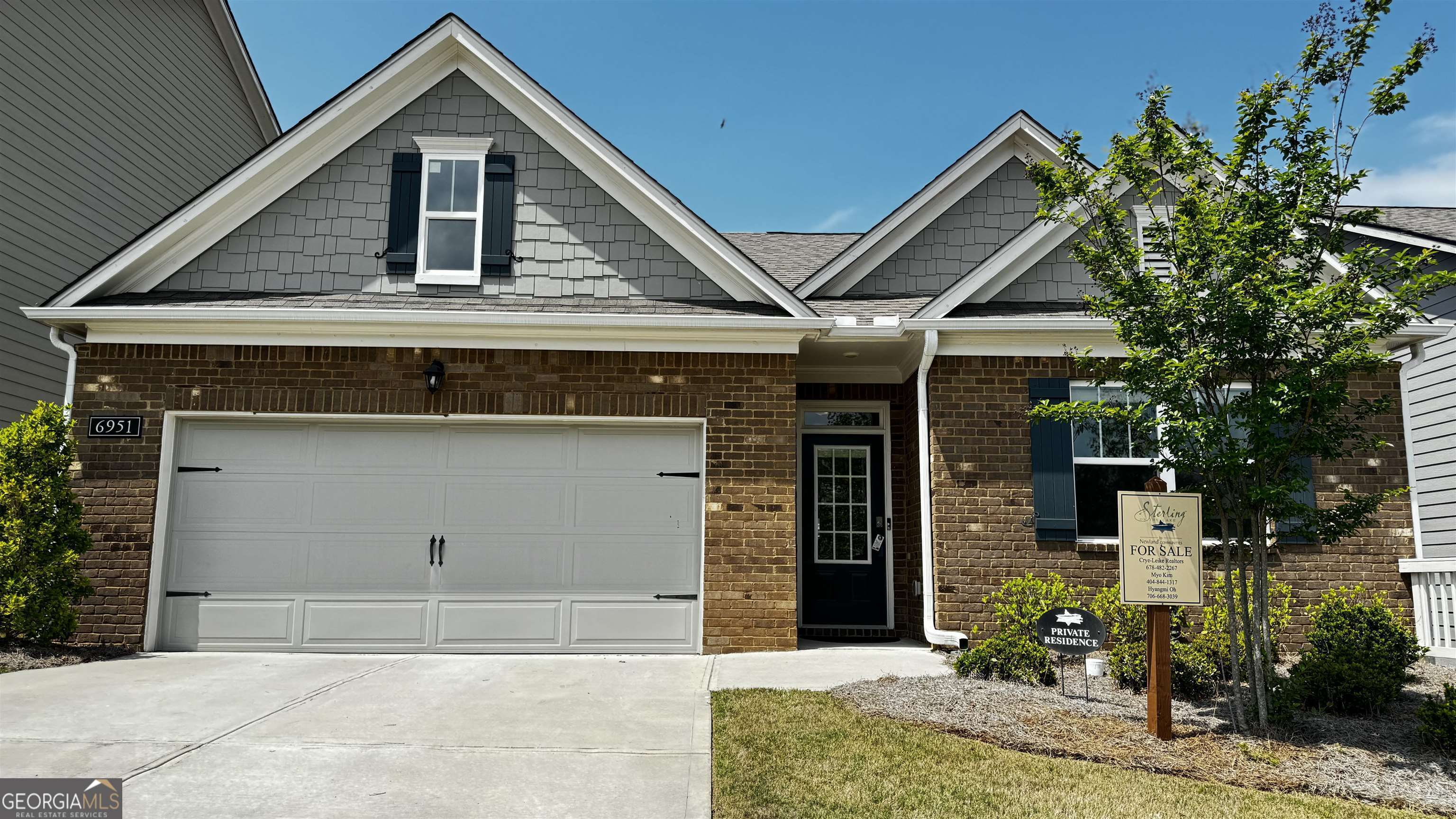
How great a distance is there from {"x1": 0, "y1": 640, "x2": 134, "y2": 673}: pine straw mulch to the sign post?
27.2ft

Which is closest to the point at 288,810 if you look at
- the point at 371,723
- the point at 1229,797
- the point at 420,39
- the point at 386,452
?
the point at 371,723

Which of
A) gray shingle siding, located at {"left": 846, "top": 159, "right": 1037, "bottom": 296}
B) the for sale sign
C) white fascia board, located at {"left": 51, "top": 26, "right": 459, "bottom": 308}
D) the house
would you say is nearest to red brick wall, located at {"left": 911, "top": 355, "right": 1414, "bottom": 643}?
the house

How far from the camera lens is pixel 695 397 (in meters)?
9.39

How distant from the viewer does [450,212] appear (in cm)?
988

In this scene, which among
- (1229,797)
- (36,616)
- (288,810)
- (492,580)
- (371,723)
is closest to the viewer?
(288,810)

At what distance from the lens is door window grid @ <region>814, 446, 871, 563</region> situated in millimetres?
10945

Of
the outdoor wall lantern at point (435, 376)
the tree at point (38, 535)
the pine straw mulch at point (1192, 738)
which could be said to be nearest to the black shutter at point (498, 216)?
the outdoor wall lantern at point (435, 376)

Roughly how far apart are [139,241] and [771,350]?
622 cm

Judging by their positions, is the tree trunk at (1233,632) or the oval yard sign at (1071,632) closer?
the tree trunk at (1233,632)

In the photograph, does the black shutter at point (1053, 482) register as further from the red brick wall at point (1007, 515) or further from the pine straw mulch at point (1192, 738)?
the pine straw mulch at point (1192, 738)

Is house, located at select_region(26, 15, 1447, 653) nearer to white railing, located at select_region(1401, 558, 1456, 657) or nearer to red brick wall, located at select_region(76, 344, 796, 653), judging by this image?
red brick wall, located at select_region(76, 344, 796, 653)

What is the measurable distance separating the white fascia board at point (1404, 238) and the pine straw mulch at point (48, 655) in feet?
44.3

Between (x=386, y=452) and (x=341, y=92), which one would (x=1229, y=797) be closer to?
(x=386, y=452)

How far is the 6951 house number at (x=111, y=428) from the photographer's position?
916 centimetres
